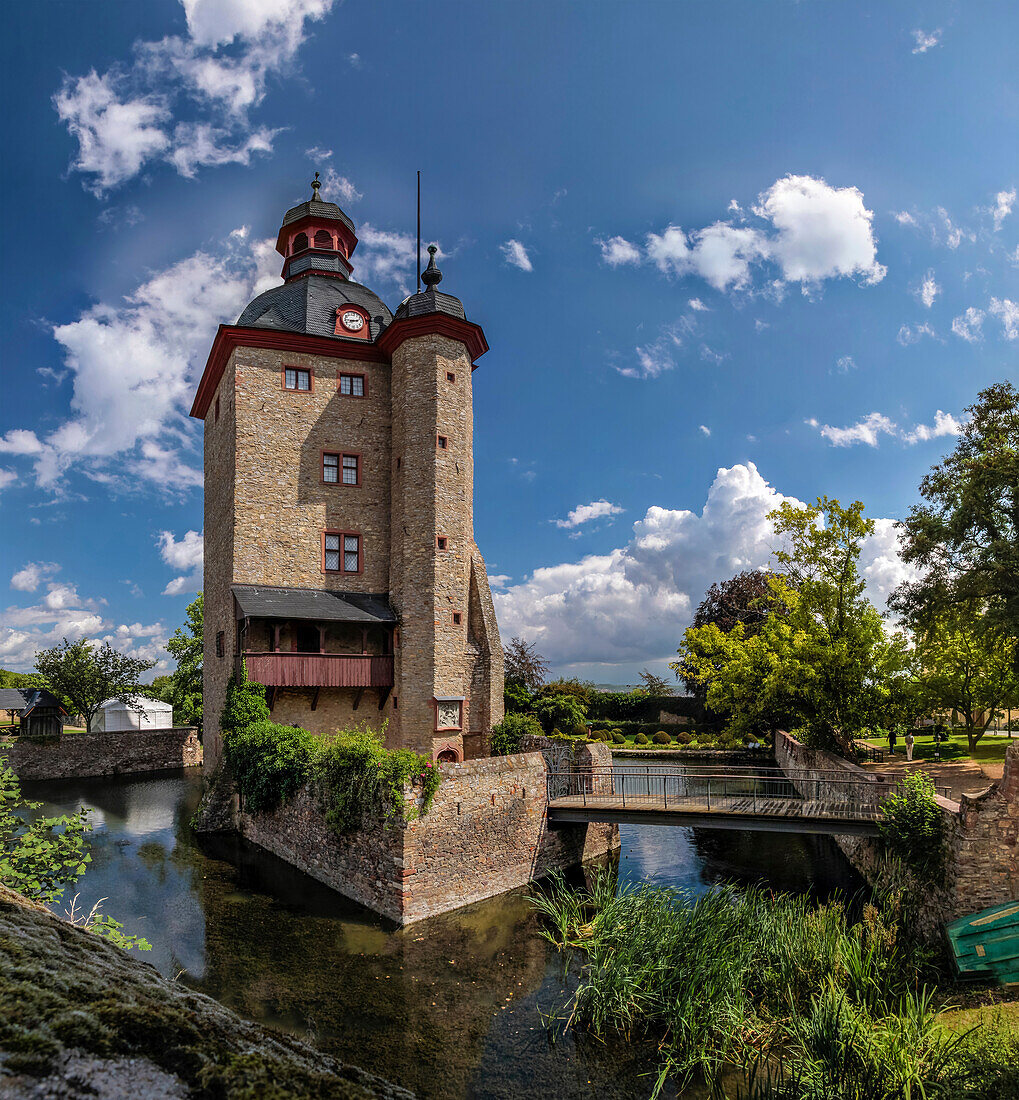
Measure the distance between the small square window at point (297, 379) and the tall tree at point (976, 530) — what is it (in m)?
21.8

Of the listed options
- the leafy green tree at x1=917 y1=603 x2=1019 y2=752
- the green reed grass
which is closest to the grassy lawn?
the leafy green tree at x1=917 y1=603 x2=1019 y2=752

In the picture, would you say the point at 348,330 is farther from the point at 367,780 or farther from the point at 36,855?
the point at 36,855

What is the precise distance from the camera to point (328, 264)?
31703mm

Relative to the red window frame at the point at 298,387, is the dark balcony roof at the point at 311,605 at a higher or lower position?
lower

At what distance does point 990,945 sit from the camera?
11508 millimetres

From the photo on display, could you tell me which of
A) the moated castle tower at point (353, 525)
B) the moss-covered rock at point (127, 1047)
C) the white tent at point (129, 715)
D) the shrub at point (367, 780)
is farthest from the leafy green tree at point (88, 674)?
the moss-covered rock at point (127, 1047)

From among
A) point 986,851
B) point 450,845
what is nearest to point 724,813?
point 986,851

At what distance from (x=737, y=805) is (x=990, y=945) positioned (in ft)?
18.9

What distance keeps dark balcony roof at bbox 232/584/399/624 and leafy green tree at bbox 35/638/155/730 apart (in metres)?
24.2

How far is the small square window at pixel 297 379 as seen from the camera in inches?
1066

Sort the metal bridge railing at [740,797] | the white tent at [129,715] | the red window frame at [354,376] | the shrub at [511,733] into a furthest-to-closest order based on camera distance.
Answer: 1. the white tent at [129,715]
2. the red window frame at [354,376]
3. the shrub at [511,733]
4. the metal bridge railing at [740,797]

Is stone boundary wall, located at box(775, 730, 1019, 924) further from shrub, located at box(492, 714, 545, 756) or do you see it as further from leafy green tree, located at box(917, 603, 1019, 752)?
leafy green tree, located at box(917, 603, 1019, 752)

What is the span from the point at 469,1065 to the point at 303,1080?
1026 cm

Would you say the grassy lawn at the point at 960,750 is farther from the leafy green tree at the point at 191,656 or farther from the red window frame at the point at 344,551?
the leafy green tree at the point at 191,656
